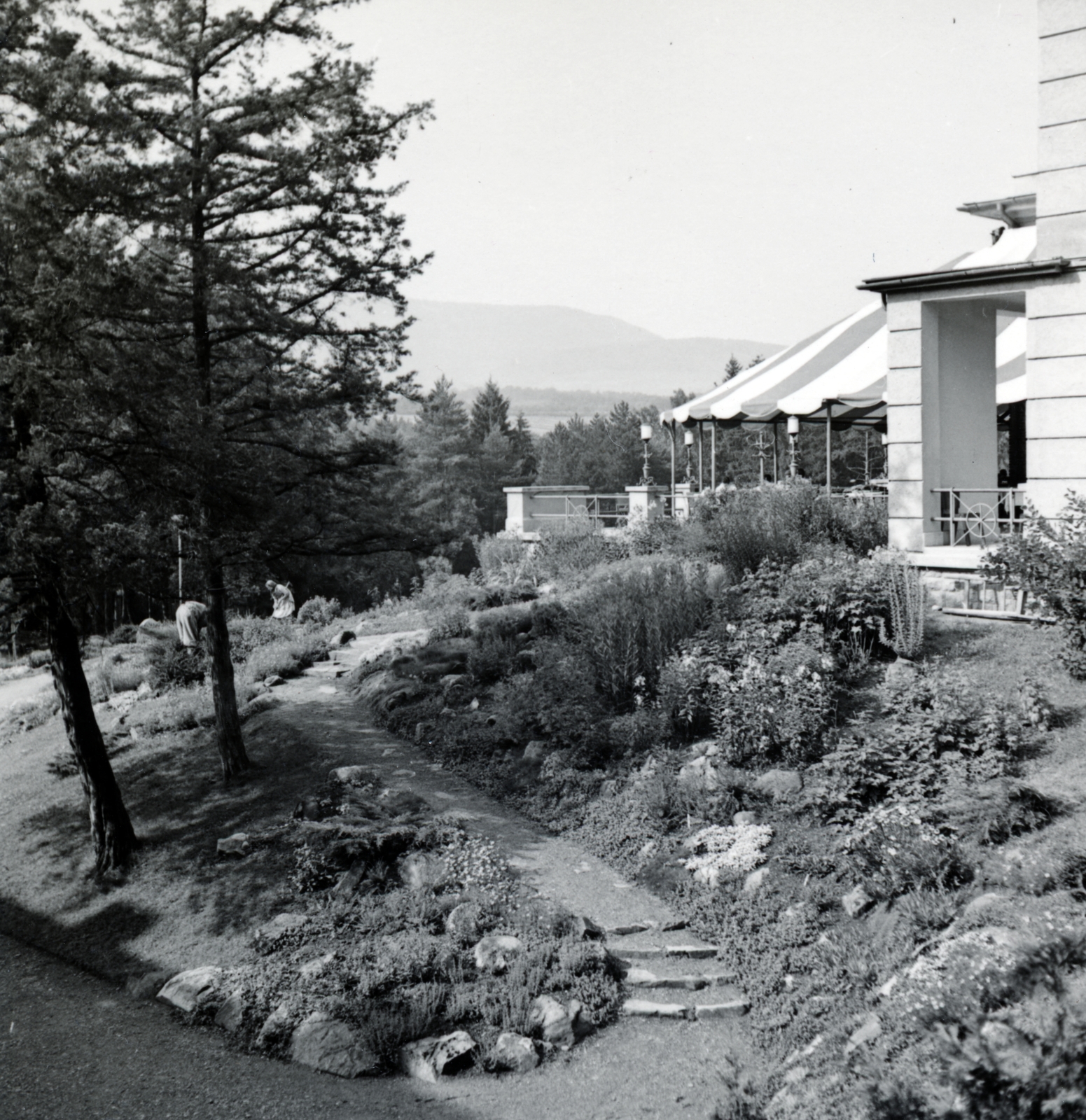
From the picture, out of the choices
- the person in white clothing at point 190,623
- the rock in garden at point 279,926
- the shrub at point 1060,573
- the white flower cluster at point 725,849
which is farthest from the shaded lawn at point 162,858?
the shrub at point 1060,573

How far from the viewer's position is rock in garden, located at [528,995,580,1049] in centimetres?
609

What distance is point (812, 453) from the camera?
163 feet

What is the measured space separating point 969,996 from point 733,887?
2674 millimetres

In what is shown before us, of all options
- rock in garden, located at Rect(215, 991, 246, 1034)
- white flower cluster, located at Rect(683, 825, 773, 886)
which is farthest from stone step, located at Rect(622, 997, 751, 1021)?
rock in garden, located at Rect(215, 991, 246, 1034)

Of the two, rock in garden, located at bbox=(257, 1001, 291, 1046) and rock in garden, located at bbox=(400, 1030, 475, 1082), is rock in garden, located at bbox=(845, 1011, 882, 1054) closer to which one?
rock in garden, located at bbox=(400, 1030, 475, 1082)

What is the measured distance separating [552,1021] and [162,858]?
511 cm

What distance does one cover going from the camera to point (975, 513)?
11.6 m

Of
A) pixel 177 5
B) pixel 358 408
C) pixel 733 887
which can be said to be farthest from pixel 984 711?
pixel 177 5

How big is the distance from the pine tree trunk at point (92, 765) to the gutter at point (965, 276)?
9292mm

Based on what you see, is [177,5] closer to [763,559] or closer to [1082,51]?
[763,559]

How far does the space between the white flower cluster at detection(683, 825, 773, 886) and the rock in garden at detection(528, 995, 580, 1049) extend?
1557mm

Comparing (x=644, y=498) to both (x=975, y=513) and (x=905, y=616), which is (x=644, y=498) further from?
(x=905, y=616)

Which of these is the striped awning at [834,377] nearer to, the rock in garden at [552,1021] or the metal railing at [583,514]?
the metal railing at [583,514]

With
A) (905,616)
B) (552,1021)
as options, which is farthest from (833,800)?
(905,616)
